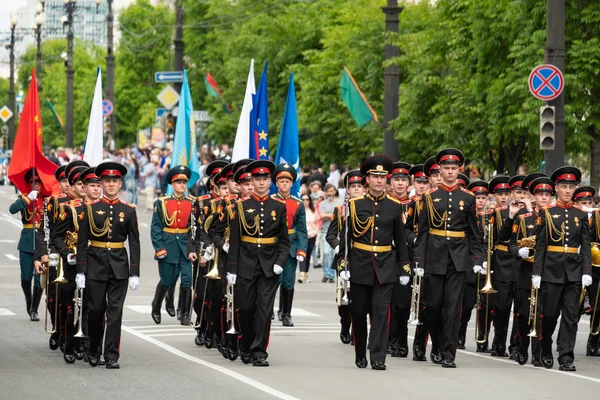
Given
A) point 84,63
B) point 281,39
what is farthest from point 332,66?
point 84,63

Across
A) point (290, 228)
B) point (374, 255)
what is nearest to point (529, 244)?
point (374, 255)

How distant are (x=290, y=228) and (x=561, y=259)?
15.4ft

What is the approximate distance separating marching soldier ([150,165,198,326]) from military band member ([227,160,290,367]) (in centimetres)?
368

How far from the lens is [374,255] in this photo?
1474 centimetres

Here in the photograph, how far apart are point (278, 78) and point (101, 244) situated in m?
31.7

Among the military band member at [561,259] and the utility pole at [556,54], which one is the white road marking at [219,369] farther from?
the utility pole at [556,54]

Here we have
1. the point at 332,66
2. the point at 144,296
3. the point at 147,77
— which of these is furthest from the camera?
the point at 147,77

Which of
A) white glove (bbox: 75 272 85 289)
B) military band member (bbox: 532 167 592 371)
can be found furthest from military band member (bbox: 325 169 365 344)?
white glove (bbox: 75 272 85 289)

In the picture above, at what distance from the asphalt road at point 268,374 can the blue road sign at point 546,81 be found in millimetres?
4572

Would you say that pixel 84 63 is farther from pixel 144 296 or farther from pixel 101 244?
pixel 101 244

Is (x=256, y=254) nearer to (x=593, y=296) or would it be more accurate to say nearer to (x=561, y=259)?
(x=561, y=259)

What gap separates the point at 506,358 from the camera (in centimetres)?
1620

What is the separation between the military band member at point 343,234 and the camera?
50.4 feet

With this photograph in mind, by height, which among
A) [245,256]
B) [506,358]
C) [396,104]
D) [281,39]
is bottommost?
[506,358]
